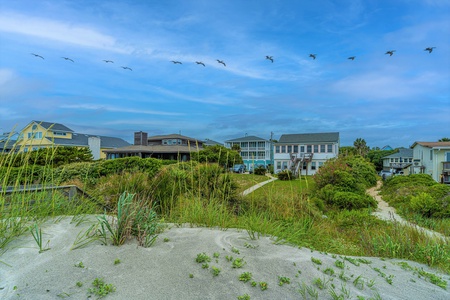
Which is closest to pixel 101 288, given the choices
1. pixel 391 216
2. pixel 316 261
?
pixel 316 261

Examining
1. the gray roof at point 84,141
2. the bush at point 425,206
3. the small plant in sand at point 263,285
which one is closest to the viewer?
the small plant in sand at point 263,285

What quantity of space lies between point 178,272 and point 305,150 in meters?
43.6

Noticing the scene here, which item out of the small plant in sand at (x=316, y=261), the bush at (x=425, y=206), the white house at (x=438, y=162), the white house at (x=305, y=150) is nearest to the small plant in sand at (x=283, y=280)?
the small plant in sand at (x=316, y=261)

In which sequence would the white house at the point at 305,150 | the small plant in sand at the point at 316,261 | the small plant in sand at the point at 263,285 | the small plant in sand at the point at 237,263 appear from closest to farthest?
1. the small plant in sand at the point at 263,285
2. the small plant in sand at the point at 237,263
3. the small plant in sand at the point at 316,261
4. the white house at the point at 305,150

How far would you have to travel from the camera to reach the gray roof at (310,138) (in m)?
43.3

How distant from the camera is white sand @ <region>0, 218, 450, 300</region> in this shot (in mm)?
2664

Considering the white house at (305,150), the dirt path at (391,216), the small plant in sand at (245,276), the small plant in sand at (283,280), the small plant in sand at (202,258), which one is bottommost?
the dirt path at (391,216)

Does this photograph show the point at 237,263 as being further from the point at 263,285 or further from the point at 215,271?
the point at 263,285

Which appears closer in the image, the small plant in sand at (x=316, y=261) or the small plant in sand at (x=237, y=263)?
the small plant in sand at (x=237, y=263)

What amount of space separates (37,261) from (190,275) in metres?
1.65

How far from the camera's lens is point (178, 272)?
294 cm

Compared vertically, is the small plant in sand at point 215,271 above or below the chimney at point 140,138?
below

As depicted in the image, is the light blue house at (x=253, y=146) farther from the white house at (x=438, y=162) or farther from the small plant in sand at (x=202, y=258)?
the small plant in sand at (x=202, y=258)

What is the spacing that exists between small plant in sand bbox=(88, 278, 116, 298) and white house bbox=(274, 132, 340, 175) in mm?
39768
